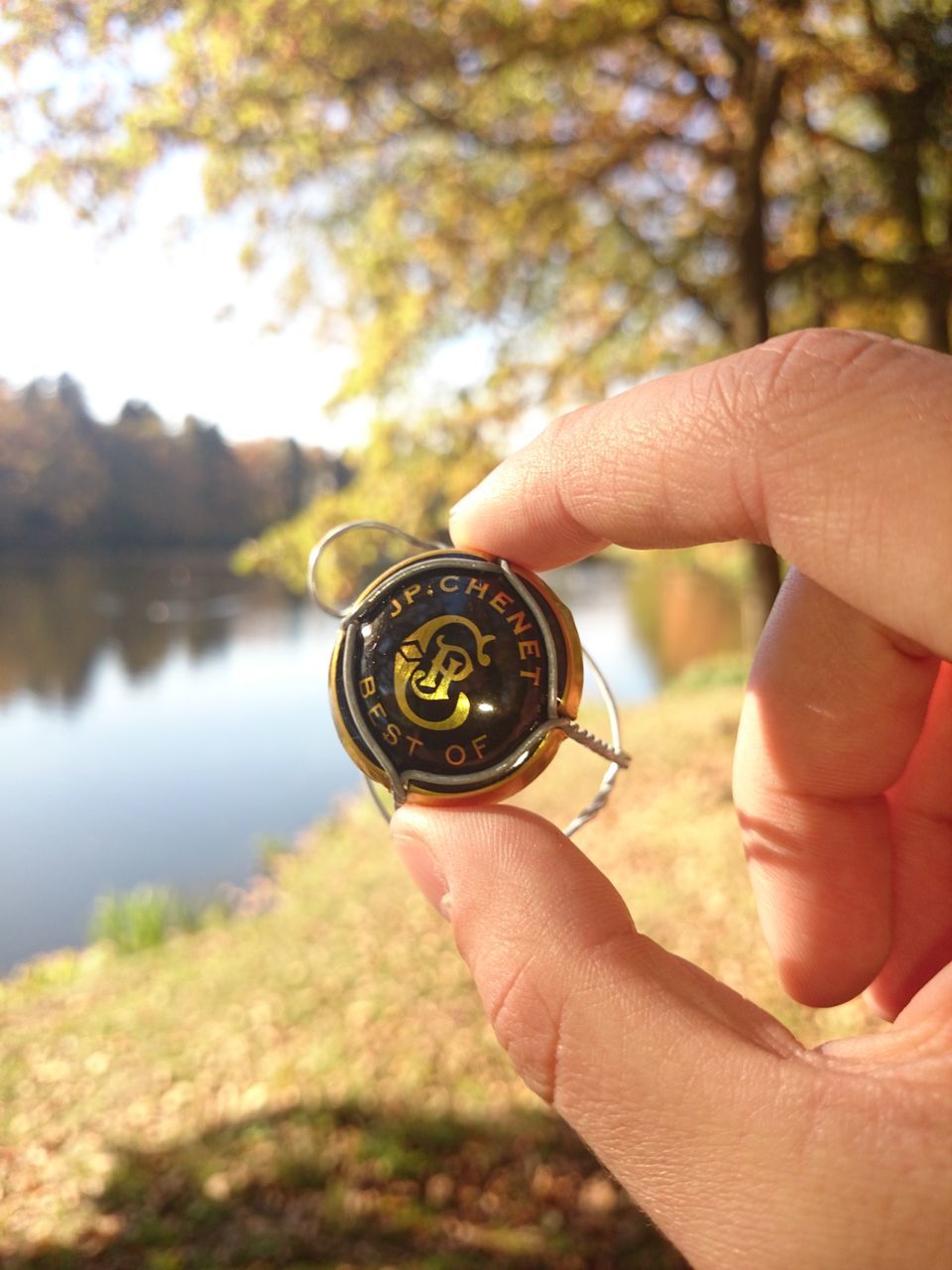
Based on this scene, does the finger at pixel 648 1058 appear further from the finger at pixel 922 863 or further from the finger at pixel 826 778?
the finger at pixel 922 863

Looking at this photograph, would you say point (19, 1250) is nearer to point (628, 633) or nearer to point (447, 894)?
point (447, 894)

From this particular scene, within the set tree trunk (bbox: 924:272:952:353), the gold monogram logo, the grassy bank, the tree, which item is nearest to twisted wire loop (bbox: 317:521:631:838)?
the gold monogram logo

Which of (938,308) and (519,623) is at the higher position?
(938,308)

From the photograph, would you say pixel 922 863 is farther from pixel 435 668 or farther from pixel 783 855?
pixel 435 668

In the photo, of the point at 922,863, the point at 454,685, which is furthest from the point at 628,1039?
the point at 922,863

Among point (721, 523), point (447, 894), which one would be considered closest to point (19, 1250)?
point (447, 894)

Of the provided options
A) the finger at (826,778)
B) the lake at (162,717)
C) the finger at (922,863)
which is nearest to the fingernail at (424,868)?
the finger at (826,778)

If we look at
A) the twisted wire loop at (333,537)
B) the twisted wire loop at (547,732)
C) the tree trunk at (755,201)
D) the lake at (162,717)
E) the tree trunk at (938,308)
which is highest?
the tree trunk at (755,201)
